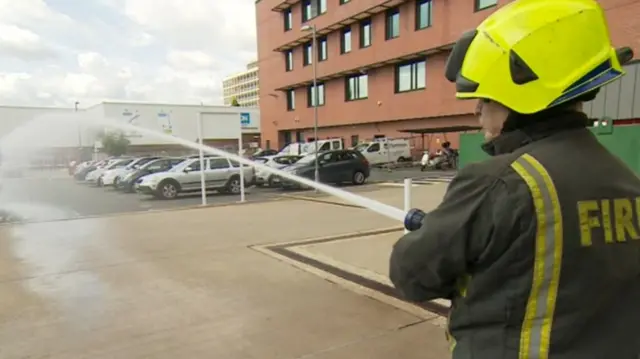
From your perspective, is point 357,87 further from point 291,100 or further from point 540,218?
point 540,218

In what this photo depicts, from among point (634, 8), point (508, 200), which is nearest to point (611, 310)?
point (508, 200)

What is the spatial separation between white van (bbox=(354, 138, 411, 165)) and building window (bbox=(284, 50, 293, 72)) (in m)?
14.1

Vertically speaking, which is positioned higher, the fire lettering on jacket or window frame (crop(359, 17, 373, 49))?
window frame (crop(359, 17, 373, 49))

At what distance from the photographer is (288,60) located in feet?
125

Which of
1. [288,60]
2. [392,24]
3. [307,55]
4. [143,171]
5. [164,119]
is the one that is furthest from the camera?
[288,60]

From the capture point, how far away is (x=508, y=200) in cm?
102

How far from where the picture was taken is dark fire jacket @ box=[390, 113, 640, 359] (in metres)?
1.03

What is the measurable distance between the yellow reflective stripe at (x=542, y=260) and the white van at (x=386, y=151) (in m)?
25.1

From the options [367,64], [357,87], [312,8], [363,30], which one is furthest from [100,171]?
[312,8]

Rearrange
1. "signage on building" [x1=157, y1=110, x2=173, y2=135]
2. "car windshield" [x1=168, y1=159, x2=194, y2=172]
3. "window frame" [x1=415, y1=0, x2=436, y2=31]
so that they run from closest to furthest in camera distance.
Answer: "car windshield" [x1=168, y1=159, x2=194, y2=172]
"signage on building" [x1=157, y1=110, x2=173, y2=135]
"window frame" [x1=415, y1=0, x2=436, y2=31]

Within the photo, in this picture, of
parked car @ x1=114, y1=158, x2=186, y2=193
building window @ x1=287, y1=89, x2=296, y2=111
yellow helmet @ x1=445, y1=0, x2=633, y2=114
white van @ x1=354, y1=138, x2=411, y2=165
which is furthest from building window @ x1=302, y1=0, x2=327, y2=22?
yellow helmet @ x1=445, y1=0, x2=633, y2=114

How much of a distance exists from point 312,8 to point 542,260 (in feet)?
118

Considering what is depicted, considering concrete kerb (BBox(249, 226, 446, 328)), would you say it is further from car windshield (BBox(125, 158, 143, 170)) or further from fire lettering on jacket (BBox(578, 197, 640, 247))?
car windshield (BBox(125, 158, 143, 170))

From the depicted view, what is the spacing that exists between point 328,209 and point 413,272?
10059 millimetres
